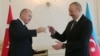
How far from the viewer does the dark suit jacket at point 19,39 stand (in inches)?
91.9

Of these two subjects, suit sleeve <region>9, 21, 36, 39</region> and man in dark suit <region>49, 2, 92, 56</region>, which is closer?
man in dark suit <region>49, 2, 92, 56</region>

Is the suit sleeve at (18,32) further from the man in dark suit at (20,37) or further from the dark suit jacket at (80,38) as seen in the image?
the dark suit jacket at (80,38)

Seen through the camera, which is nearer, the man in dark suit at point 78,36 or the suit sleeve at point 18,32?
the man in dark suit at point 78,36

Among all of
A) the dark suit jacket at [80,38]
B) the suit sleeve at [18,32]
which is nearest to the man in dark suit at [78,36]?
the dark suit jacket at [80,38]

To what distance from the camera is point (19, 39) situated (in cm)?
237

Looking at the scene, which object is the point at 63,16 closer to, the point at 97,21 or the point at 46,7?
the point at 46,7

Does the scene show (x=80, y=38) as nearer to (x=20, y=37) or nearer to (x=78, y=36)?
(x=78, y=36)

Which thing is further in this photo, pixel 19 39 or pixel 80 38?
pixel 19 39

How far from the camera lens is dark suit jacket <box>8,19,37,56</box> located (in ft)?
7.66

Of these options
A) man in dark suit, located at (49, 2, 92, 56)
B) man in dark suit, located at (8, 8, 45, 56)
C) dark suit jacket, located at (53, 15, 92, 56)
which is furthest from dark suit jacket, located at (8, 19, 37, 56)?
dark suit jacket, located at (53, 15, 92, 56)

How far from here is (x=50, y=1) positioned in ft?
13.6

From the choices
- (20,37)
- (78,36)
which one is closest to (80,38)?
(78,36)

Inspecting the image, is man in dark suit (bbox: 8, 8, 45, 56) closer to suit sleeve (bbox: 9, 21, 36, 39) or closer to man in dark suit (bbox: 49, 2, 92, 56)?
suit sleeve (bbox: 9, 21, 36, 39)

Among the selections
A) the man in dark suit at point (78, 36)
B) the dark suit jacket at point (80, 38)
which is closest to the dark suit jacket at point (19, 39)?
the man in dark suit at point (78, 36)
